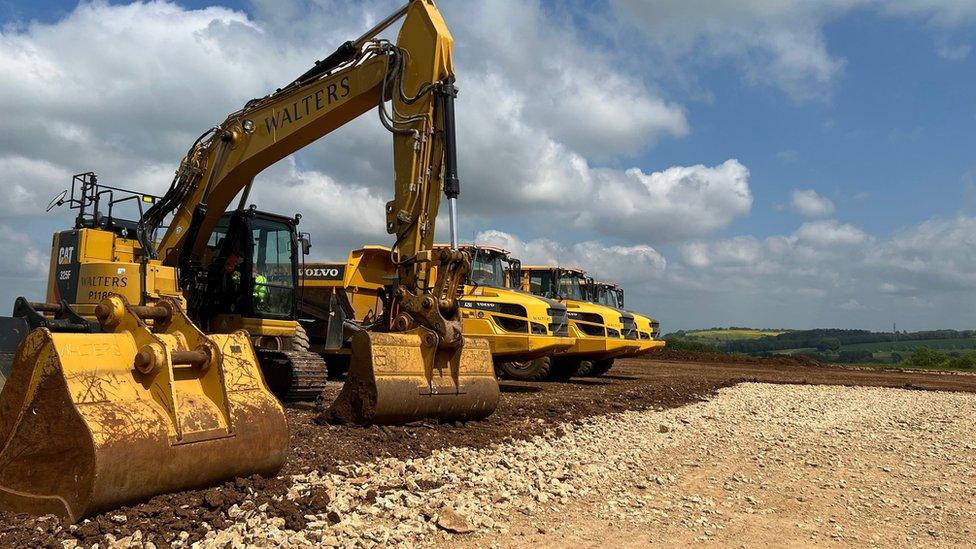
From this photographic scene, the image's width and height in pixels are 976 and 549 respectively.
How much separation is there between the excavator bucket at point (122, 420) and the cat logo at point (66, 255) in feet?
15.5

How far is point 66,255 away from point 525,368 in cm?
893

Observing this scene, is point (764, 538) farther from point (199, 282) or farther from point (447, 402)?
point (199, 282)

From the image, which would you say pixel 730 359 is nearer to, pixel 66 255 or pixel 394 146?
pixel 394 146

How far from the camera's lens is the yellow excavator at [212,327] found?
4414 millimetres

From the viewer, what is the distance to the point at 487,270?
15.3m

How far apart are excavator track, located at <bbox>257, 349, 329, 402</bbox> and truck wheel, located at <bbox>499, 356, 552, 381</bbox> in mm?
6742

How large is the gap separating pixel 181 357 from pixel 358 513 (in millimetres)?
1492

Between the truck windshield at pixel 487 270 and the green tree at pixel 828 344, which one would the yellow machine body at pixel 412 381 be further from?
the green tree at pixel 828 344

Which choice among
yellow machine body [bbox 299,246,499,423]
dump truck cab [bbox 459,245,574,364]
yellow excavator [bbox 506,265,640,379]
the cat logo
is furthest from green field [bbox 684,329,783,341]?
the cat logo

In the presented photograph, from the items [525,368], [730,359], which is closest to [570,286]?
[525,368]

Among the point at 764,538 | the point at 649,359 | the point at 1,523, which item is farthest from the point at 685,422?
the point at 649,359

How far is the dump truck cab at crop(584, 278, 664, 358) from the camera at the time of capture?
1800 centimetres

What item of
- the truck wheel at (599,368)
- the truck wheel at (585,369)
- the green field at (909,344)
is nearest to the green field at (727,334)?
the green field at (909,344)

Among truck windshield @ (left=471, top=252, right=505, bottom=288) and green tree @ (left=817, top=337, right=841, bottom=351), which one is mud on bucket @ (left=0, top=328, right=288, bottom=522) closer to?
truck windshield @ (left=471, top=252, right=505, bottom=288)
